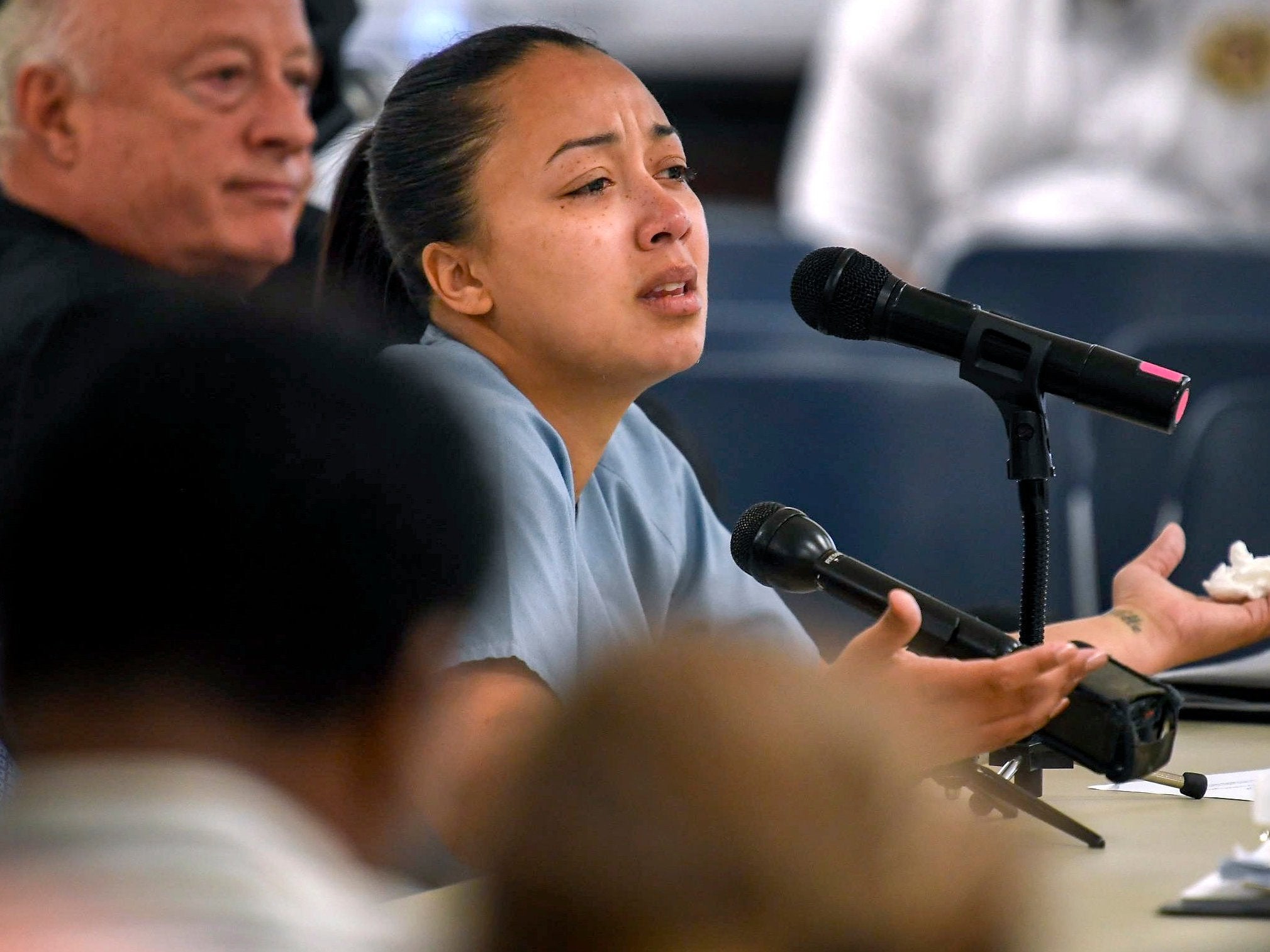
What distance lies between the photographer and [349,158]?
1.52 m

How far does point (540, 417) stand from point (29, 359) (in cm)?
57

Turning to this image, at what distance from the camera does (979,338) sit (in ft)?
3.94

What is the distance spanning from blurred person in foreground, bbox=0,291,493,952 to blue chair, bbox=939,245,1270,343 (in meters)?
2.55

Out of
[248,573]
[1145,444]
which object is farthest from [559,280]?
[1145,444]

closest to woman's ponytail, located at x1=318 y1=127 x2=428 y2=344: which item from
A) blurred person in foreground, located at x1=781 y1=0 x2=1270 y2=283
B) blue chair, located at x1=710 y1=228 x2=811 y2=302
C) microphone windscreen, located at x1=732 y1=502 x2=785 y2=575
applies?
microphone windscreen, located at x1=732 y1=502 x2=785 y2=575

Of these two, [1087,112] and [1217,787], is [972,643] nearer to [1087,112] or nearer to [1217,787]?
[1217,787]

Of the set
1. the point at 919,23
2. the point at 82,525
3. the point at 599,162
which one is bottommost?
the point at 82,525

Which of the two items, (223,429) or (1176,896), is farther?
(1176,896)

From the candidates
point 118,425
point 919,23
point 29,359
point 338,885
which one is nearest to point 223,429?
point 118,425

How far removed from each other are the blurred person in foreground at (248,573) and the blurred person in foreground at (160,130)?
1.23m

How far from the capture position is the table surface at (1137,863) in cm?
85

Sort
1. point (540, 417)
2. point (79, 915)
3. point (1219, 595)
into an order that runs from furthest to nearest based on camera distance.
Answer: point (1219, 595) → point (540, 417) → point (79, 915)

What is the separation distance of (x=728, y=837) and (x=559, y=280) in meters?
1.01

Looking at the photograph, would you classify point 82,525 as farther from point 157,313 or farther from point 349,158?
point 349,158
